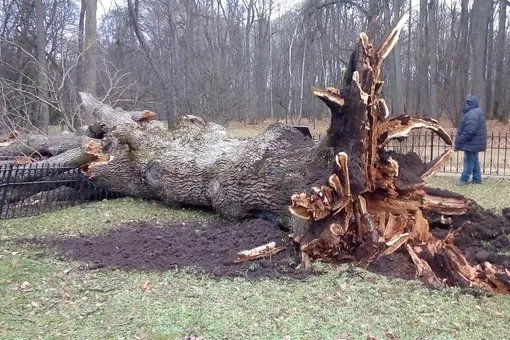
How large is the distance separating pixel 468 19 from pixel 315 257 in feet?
94.7

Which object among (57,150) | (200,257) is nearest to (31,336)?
(200,257)

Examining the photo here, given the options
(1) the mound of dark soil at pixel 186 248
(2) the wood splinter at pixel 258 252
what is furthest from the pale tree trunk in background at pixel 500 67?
(2) the wood splinter at pixel 258 252

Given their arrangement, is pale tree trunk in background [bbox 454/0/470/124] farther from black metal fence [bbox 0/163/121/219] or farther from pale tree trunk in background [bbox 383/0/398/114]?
black metal fence [bbox 0/163/121/219]

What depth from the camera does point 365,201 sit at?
5.01 metres

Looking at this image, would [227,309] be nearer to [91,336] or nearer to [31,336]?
[91,336]

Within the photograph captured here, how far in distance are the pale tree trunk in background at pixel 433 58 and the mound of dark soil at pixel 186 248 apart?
83.6 ft

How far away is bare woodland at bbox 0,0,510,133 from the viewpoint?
14.4 m

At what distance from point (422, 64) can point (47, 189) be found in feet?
81.3

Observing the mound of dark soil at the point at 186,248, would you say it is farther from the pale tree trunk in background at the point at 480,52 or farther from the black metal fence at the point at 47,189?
the pale tree trunk in background at the point at 480,52

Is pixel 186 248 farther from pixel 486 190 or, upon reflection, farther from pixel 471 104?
pixel 471 104

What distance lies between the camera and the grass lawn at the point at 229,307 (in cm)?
337

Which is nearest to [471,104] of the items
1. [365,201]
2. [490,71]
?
[365,201]

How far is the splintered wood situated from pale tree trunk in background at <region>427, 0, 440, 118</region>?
996 inches

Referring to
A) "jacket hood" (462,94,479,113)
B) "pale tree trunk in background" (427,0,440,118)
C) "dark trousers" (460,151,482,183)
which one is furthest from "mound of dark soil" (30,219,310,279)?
"pale tree trunk in background" (427,0,440,118)
